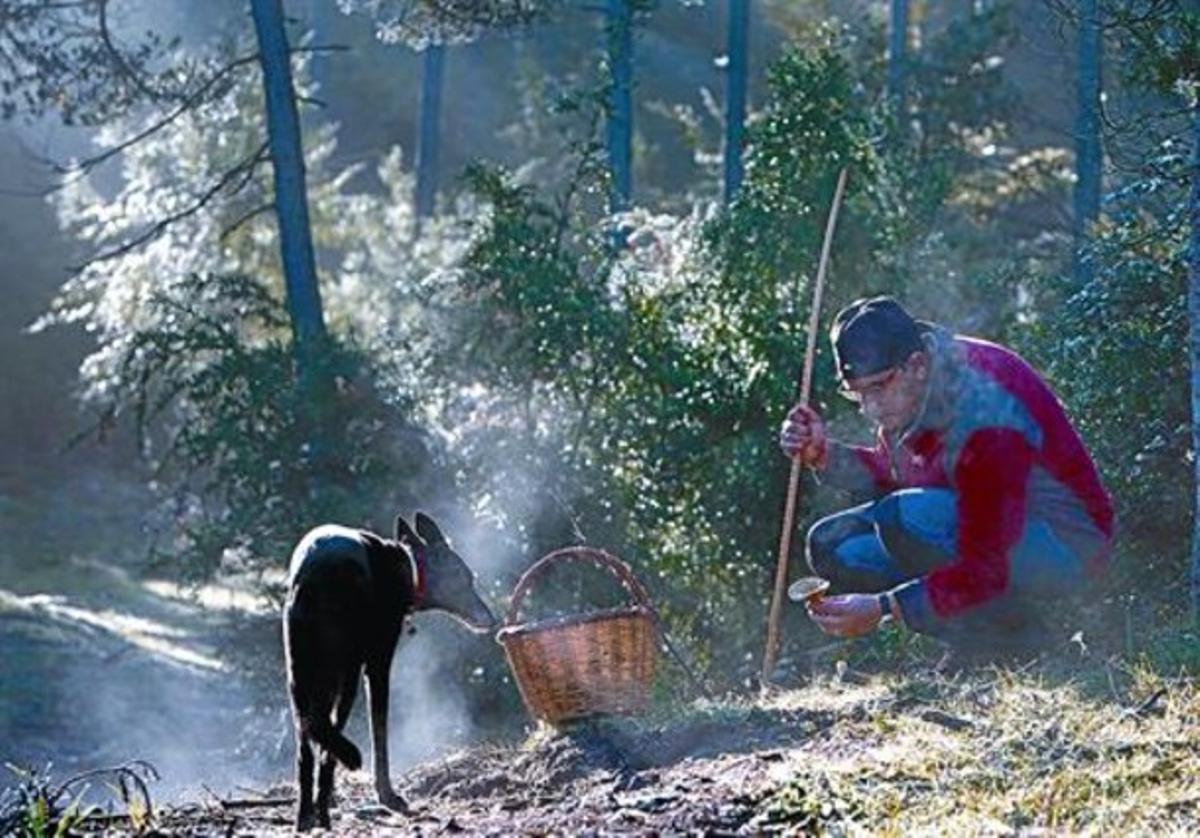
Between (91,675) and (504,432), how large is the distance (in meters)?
5.90

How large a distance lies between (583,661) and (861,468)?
1.34 m

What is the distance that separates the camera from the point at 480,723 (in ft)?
43.5

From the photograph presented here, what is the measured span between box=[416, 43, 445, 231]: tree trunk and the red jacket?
26.0 meters

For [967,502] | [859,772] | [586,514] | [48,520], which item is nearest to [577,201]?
[586,514]

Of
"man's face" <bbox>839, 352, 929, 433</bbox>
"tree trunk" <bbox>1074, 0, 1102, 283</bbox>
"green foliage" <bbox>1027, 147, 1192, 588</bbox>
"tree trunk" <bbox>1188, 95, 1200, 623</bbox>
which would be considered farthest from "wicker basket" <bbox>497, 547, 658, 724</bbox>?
"tree trunk" <bbox>1074, 0, 1102, 283</bbox>

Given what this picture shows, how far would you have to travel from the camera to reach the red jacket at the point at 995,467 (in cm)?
696

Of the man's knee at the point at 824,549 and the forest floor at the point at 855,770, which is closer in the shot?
the forest floor at the point at 855,770

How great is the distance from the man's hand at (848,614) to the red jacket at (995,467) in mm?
116

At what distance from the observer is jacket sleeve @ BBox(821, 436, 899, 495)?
7.86 metres

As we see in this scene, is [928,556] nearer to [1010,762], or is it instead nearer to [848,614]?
[848,614]

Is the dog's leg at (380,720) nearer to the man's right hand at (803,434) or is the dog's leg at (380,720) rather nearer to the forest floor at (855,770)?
the forest floor at (855,770)

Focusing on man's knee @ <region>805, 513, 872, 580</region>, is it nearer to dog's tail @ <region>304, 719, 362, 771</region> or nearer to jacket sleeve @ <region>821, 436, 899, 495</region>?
jacket sleeve @ <region>821, 436, 899, 495</region>

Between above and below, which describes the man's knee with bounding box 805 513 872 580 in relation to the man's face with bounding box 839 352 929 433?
below

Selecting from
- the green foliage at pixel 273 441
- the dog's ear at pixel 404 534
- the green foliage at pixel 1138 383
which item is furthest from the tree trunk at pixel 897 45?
the dog's ear at pixel 404 534
